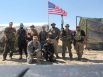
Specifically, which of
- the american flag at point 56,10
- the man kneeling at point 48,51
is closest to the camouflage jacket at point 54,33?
the man kneeling at point 48,51

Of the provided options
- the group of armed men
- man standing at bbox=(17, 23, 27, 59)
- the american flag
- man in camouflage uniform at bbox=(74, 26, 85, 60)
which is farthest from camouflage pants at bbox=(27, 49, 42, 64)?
the american flag

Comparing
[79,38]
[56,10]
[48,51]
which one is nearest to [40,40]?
[48,51]

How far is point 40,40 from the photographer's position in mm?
14281

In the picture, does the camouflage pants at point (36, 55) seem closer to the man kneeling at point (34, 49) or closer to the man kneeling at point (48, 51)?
the man kneeling at point (34, 49)

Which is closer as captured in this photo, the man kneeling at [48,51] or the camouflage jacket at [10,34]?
the man kneeling at [48,51]

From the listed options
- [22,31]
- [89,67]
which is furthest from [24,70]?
[22,31]

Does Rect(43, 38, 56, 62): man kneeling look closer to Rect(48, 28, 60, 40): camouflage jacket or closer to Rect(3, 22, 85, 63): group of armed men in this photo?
Rect(3, 22, 85, 63): group of armed men

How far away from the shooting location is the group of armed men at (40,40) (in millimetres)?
13125

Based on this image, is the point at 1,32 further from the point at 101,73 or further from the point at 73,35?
the point at 101,73

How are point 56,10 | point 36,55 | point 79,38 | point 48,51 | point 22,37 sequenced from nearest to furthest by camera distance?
point 36,55 → point 48,51 → point 22,37 → point 79,38 → point 56,10

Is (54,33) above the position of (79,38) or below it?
above

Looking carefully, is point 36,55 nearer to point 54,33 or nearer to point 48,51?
point 48,51

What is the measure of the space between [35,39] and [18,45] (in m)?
1.65

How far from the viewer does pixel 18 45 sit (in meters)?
14.4
